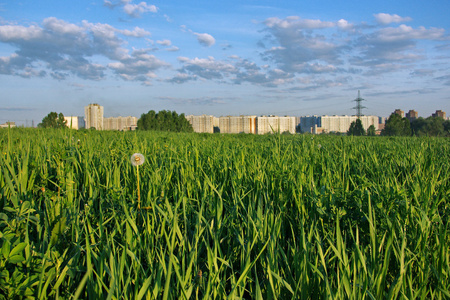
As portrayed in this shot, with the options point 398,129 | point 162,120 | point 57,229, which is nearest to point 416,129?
point 398,129

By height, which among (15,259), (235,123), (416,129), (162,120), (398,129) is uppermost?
(235,123)

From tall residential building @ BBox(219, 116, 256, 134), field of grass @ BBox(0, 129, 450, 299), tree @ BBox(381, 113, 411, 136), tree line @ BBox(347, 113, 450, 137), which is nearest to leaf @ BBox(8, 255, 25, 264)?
field of grass @ BBox(0, 129, 450, 299)

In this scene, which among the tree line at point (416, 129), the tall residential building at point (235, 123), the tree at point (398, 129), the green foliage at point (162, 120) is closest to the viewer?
the tree line at point (416, 129)

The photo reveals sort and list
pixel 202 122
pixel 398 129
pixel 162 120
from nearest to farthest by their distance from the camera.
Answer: pixel 398 129
pixel 162 120
pixel 202 122

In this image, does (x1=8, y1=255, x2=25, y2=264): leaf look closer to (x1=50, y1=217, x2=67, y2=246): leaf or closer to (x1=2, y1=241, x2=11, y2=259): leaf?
(x1=2, y1=241, x2=11, y2=259): leaf

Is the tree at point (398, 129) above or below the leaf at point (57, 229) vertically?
above

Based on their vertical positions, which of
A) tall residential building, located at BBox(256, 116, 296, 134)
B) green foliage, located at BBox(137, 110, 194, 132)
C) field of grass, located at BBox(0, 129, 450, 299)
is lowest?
field of grass, located at BBox(0, 129, 450, 299)

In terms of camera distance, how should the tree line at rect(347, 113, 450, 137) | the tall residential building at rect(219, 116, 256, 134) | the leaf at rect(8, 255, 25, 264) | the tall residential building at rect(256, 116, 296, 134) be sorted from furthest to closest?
the tall residential building at rect(219, 116, 256, 134), the tree line at rect(347, 113, 450, 137), the tall residential building at rect(256, 116, 296, 134), the leaf at rect(8, 255, 25, 264)

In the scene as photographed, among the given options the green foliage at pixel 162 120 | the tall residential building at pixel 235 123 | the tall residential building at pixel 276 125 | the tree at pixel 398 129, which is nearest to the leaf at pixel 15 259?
the tall residential building at pixel 276 125

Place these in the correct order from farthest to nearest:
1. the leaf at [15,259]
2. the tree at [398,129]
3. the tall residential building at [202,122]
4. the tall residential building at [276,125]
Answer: the tall residential building at [202,122] < the tree at [398,129] < the tall residential building at [276,125] < the leaf at [15,259]

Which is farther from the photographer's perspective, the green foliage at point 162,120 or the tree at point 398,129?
the green foliage at point 162,120

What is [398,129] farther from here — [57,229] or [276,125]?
[57,229]

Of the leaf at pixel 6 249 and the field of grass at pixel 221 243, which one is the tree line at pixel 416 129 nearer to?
the field of grass at pixel 221 243

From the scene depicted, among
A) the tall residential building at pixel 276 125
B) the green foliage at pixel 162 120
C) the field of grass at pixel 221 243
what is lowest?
the field of grass at pixel 221 243
